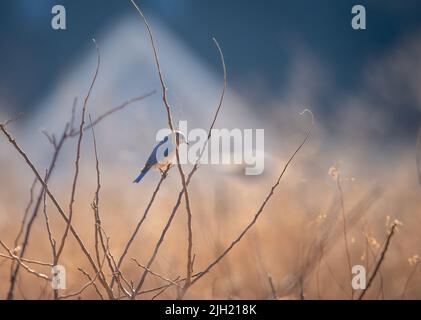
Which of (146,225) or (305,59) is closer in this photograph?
(146,225)

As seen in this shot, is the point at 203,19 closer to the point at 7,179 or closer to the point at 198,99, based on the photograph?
the point at 198,99

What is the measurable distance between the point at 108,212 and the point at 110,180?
369 millimetres

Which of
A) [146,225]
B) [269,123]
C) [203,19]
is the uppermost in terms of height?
[203,19]

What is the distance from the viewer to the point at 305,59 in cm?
394

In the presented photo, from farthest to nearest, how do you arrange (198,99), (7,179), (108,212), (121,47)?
(121,47) < (198,99) < (7,179) < (108,212)

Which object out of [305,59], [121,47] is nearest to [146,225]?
[121,47]

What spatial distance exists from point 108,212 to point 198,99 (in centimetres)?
105

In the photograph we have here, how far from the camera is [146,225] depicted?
210cm

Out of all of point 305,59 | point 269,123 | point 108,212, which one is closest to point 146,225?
point 108,212
